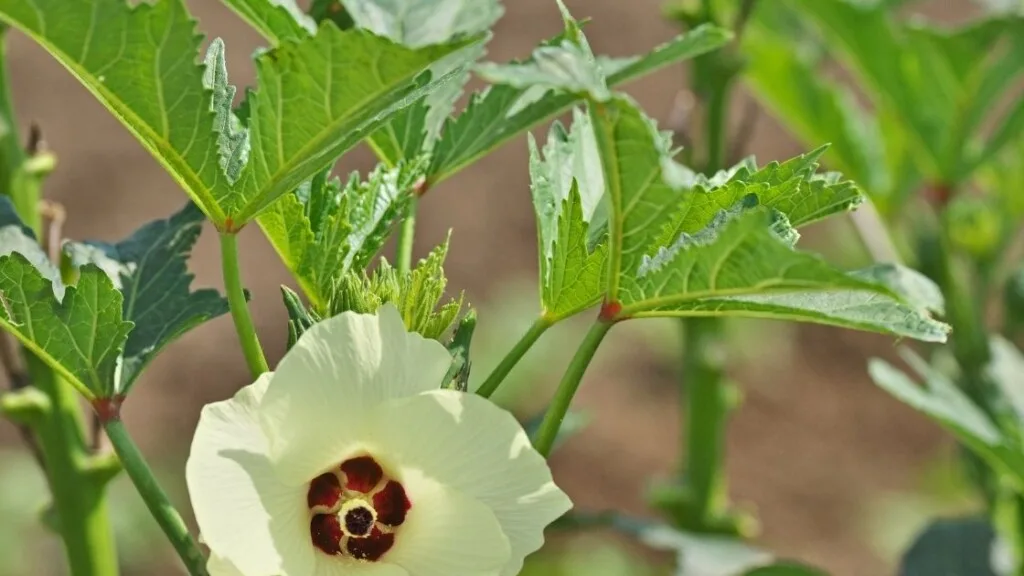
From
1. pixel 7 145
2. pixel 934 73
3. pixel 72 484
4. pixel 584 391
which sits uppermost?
pixel 934 73

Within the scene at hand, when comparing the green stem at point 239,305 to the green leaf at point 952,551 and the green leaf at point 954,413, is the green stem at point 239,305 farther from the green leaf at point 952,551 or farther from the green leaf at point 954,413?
the green leaf at point 952,551

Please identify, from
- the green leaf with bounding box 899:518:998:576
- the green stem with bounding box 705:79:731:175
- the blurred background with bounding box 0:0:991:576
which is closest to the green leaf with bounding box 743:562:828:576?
the green leaf with bounding box 899:518:998:576

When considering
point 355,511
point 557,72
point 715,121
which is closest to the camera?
point 557,72

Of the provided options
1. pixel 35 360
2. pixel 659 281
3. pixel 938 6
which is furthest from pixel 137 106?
pixel 938 6

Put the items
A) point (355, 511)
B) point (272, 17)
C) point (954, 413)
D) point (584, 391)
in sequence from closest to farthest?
point (355, 511) → point (272, 17) → point (954, 413) → point (584, 391)

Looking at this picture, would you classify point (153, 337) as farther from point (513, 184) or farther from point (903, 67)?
point (513, 184)

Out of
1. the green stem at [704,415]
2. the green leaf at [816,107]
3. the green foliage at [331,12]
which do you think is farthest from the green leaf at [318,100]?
the green leaf at [816,107]

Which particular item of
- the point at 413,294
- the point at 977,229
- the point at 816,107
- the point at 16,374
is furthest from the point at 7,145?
the point at 977,229

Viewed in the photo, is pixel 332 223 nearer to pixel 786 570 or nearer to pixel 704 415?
pixel 786 570
